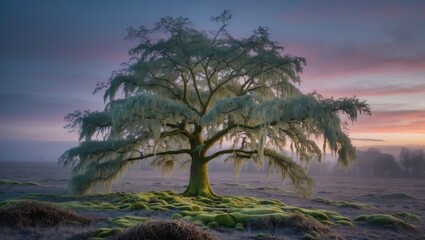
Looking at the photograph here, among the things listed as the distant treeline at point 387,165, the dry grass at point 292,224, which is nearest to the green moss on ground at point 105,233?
the dry grass at point 292,224

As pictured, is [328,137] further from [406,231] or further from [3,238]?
[3,238]

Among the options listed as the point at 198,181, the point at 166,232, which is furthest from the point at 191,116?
the point at 166,232

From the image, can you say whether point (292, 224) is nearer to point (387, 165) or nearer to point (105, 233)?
point (105, 233)

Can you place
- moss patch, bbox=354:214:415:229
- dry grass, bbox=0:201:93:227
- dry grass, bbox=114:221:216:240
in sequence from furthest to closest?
1. moss patch, bbox=354:214:415:229
2. dry grass, bbox=0:201:93:227
3. dry grass, bbox=114:221:216:240

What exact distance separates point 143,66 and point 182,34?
3593mm

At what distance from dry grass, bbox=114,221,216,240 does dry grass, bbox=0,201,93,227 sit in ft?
15.1

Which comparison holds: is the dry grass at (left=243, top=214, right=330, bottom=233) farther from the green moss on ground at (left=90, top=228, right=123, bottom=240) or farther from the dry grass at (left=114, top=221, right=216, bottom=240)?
the green moss on ground at (left=90, top=228, right=123, bottom=240)

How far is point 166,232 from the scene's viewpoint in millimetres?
9688

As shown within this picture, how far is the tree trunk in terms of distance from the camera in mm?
25578

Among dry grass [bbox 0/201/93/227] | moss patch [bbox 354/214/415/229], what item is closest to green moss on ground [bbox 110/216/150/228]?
dry grass [bbox 0/201/93/227]

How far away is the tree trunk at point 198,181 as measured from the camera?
25.6 m

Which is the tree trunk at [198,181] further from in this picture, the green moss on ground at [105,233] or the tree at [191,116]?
the green moss on ground at [105,233]

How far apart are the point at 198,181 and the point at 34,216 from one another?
46.3ft

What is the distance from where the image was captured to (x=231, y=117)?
23766 mm
